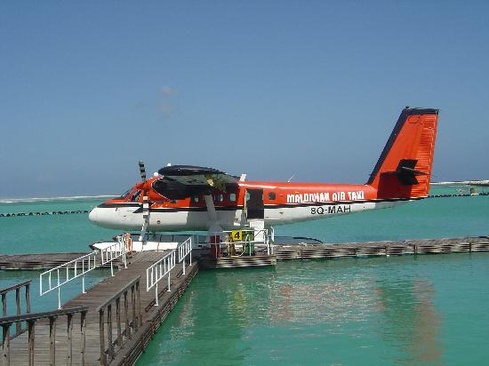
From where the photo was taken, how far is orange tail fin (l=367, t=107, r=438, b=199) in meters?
24.8

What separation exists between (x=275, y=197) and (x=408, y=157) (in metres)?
6.69

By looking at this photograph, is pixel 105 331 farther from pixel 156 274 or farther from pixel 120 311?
pixel 156 274

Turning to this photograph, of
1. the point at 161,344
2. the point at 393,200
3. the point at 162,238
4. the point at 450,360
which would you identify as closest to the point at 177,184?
the point at 162,238

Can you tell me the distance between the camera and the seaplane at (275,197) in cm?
2433

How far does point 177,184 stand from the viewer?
951 inches

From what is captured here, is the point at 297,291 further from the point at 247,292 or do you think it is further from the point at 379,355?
the point at 379,355

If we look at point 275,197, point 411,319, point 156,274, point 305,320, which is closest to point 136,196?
point 275,197

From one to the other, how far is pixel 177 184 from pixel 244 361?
13866mm

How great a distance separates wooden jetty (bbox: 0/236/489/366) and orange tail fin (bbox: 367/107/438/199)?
9.13ft

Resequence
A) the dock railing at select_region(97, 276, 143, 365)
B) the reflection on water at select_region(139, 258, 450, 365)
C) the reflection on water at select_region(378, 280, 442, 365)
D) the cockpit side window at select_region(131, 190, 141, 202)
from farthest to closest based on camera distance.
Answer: the cockpit side window at select_region(131, 190, 141, 202) → the reflection on water at select_region(139, 258, 450, 365) → the reflection on water at select_region(378, 280, 442, 365) → the dock railing at select_region(97, 276, 143, 365)

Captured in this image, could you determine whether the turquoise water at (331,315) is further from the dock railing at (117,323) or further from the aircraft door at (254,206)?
the aircraft door at (254,206)

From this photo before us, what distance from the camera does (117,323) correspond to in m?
10.8

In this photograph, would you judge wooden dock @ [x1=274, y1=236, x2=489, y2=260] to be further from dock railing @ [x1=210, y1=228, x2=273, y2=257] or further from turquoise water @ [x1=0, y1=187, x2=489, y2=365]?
dock railing @ [x1=210, y1=228, x2=273, y2=257]

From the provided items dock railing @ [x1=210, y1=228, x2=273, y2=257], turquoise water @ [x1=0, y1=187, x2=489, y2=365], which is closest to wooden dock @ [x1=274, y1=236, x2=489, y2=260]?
turquoise water @ [x1=0, y1=187, x2=489, y2=365]
